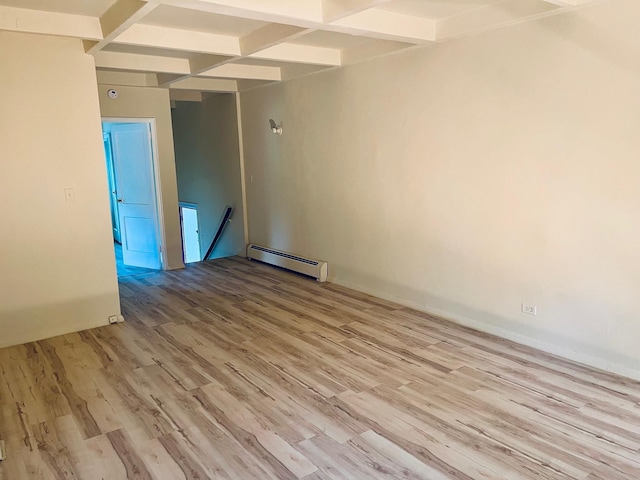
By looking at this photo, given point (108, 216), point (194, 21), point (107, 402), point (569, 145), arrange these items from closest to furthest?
point (107, 402)
point (569, 145)
point (194, 21)
point (108, 216)

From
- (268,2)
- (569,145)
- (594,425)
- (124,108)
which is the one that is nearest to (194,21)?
(268,2)

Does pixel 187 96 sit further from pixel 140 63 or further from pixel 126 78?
pixel 140 63

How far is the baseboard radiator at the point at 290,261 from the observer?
5.67 metres

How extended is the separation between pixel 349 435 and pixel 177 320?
2.43 m

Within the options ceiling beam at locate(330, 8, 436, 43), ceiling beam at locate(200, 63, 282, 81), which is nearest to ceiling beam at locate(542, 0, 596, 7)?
ceiling beam at locate(330, 8, 436, 43)

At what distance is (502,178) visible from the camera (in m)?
3.69

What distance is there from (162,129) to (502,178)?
4369 mm

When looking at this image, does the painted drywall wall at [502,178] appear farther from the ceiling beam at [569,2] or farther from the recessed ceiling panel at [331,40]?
the recessed ceiling panel at [331,40]

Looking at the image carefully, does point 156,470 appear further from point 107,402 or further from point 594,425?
point 594,425

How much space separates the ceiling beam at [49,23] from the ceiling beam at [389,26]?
6.20ft

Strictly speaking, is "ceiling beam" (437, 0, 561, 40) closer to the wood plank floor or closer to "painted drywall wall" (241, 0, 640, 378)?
"painted drywall wall" (241, 0, 640, 378)

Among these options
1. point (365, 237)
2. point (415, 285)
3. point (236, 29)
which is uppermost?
point (236, 29)

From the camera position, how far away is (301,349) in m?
3.76

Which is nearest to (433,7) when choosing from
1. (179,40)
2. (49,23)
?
(179,40)
